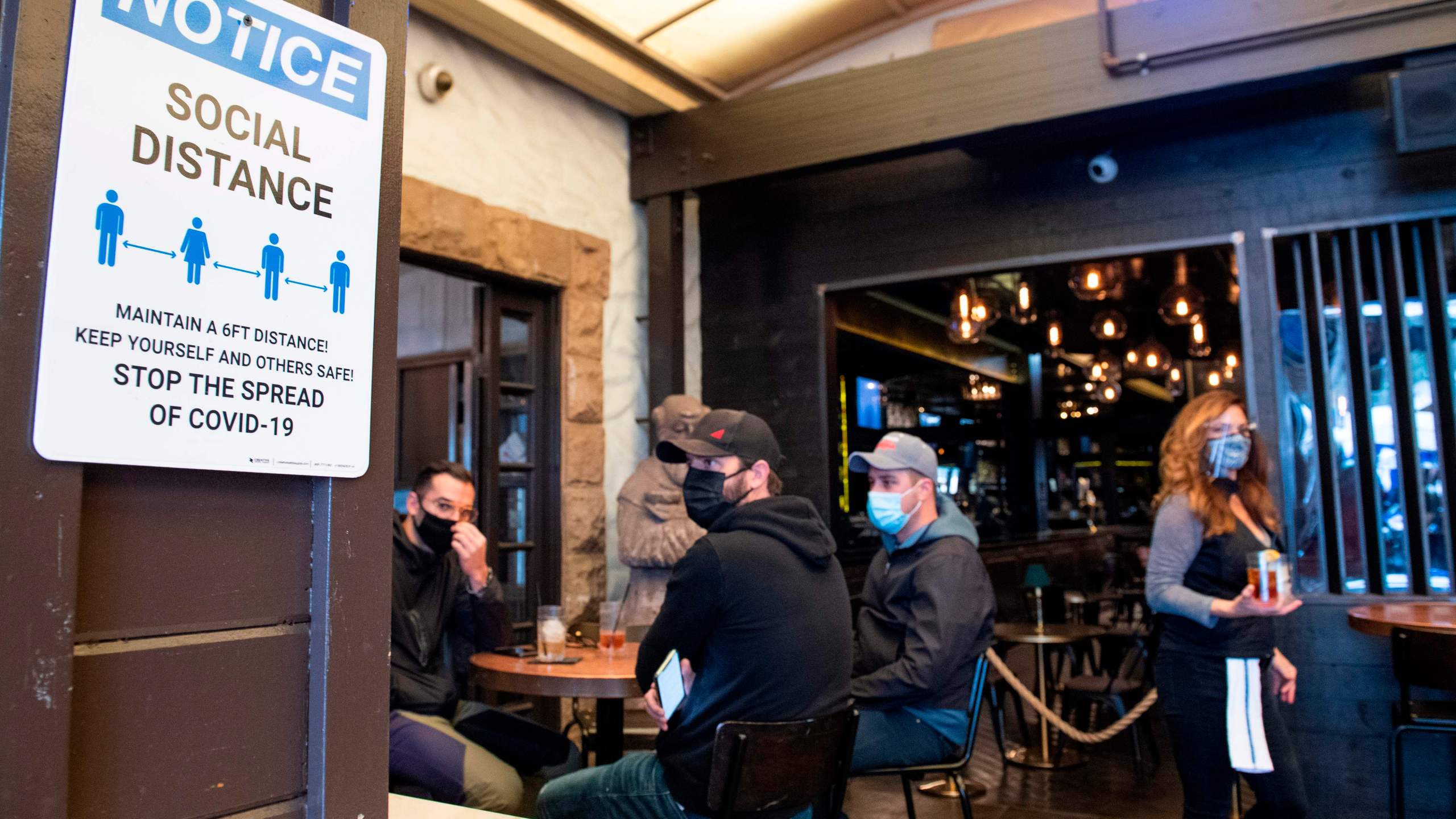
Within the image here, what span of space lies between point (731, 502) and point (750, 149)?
325 centimetres

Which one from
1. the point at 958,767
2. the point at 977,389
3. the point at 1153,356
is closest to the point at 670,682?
the point at 958,767

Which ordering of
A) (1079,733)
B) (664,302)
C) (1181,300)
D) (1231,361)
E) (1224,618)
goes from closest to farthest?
(1224,618) → (1079,733) → (664,302) → (1181,300) → (1231,361)

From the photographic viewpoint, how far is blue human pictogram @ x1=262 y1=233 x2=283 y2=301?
40.1 inches

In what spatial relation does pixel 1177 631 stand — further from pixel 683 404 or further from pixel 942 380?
pixel 942 380

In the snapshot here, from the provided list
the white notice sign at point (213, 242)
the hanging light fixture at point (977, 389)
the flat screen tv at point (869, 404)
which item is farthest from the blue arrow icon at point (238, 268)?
the hanging light fixture at point (977, 389)

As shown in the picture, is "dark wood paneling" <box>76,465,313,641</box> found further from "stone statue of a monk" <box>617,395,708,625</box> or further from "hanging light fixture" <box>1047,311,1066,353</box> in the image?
"hanging light fixture" <box>1047,311,1066,353</box>

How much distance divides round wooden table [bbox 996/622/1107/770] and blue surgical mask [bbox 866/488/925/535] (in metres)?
1.92

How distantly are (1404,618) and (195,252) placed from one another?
155 inches

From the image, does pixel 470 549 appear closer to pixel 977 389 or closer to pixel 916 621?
pixel 916 621

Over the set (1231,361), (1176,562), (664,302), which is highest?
(1231,361)

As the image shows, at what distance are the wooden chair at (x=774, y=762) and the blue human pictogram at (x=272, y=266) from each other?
1447mm

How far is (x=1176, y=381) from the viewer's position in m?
12.9

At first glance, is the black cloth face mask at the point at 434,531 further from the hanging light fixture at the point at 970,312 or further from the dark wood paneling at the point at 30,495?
the hanging light fixture at the point at 970,312

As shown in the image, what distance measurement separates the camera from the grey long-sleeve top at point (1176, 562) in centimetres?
286
